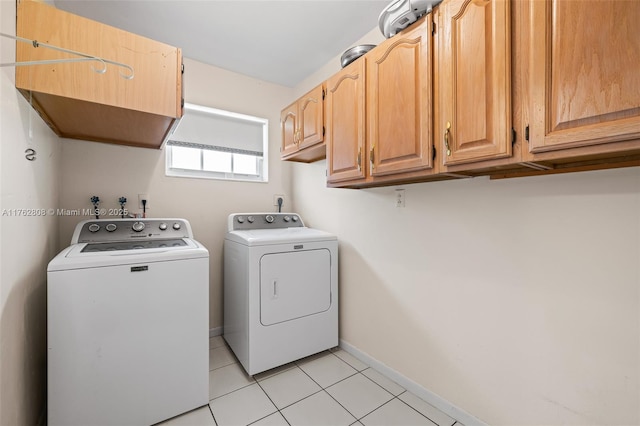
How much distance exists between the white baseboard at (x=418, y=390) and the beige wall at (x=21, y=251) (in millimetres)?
1965

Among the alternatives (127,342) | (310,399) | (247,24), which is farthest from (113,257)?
(247,24)

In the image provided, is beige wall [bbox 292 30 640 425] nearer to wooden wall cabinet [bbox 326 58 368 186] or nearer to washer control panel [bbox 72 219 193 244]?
wooden wall cabinet [bbox 326 58 368 186]

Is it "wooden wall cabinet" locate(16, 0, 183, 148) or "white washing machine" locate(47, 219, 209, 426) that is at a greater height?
"wooden wall cabinet" locate(16, 0, 183, 148)

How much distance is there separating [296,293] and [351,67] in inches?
65.2

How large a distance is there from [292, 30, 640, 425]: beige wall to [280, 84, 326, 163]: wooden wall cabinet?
1.97 ft

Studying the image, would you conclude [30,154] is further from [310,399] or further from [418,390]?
[418,390]

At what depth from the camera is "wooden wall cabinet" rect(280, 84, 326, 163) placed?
2.06 metres

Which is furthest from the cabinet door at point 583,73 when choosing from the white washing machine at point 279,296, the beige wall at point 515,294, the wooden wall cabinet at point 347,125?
the white washing machine at point 279,296

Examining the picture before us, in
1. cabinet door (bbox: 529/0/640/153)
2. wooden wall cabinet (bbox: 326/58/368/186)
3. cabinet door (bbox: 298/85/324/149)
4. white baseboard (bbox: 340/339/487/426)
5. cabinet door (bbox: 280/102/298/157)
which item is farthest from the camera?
cabinet door (bbox: 280/102/298/157)

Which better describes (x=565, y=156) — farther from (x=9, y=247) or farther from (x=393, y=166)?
(x=9, y=247)

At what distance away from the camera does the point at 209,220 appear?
2.62m

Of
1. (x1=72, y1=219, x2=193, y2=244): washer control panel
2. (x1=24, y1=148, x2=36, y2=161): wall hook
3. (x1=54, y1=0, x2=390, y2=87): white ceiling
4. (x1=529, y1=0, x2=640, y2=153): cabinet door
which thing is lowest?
(x1=72, y1=219, x2=193, y2=244): washer control panel

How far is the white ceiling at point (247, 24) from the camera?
5.98ft

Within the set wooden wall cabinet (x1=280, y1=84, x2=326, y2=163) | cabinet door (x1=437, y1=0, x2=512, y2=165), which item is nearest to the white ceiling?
wooden wall cabinet (x1=280, y1=84, x2=326, y2=163)
